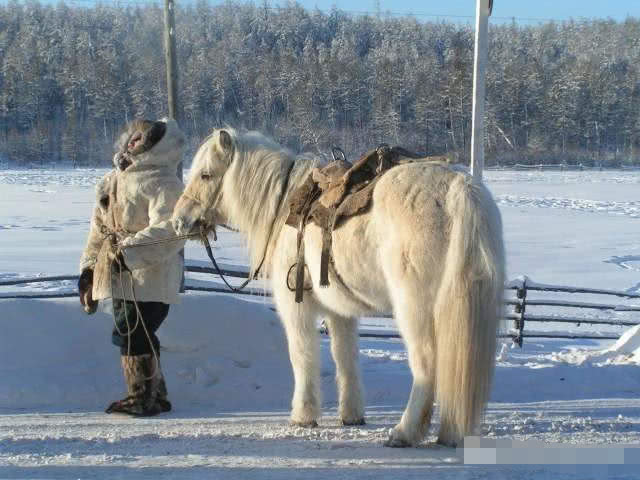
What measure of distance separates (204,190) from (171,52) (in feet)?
11.3

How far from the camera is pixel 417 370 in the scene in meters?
3.65

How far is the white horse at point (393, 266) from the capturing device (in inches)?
135

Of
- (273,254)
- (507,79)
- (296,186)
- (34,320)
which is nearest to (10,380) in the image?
(34,320)

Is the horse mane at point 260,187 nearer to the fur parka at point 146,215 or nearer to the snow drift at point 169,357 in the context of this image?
the fur parka at point 146,215

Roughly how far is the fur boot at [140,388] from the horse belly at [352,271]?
1355mm

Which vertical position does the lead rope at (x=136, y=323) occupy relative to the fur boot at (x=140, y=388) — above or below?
above

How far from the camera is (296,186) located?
4.41 m

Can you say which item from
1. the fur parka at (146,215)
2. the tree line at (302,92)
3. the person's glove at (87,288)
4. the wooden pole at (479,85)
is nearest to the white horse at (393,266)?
the fur parka at (146,215)

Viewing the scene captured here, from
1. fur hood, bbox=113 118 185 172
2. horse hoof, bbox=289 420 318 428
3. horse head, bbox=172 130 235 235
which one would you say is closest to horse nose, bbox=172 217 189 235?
horse head, bbox=172 130 235 235

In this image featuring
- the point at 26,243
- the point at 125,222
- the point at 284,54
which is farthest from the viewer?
the point at 284,54

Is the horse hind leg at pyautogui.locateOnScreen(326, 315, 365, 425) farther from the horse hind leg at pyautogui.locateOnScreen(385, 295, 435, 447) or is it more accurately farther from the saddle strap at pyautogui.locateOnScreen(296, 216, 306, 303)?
the horse hind leg at pyautogui.locateOnScreen(385, 295, 435, 447)

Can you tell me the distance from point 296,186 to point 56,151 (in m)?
63.1

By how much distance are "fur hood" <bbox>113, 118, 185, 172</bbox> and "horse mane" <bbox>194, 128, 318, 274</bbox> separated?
302 mm

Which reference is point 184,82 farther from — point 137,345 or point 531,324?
point 137,345
